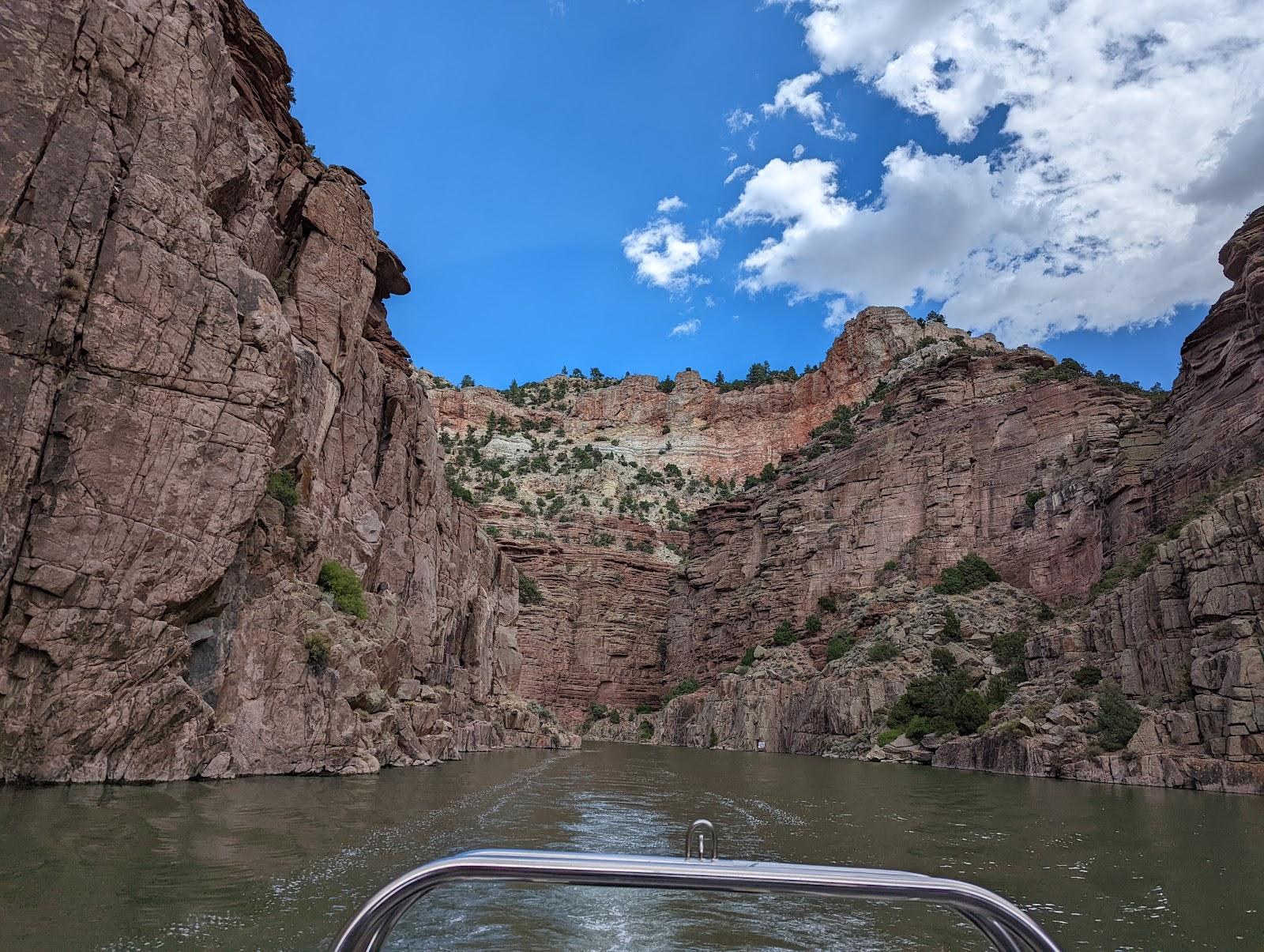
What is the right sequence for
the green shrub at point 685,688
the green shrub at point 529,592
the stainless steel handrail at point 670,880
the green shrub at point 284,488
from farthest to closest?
1. the green shrub at point 529,592
2. the green shrub at point 685,688
3. the green shrub at point 284,488
4. the stainless steel handrail at point 670,880

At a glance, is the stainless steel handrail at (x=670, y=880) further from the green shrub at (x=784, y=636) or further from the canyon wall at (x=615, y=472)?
Answer: the canyon wall at (x=615, y=472)

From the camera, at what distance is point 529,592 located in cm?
7088

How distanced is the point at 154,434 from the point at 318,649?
6.18 metres

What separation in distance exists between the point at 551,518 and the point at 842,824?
6855 cm

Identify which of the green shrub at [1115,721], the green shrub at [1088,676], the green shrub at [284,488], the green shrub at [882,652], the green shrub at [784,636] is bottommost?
the green shrub at [1115,721]

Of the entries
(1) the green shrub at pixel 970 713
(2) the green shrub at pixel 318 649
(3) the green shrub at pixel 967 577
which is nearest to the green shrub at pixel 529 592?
(3) the green shrub at pixel 967 577

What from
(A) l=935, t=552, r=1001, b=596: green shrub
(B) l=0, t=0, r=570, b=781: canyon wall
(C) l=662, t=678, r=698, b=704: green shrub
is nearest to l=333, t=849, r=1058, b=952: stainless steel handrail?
(B) l=0, t=0, r=570, b=781: canyon wall

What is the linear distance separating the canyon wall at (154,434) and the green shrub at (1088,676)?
2453cm

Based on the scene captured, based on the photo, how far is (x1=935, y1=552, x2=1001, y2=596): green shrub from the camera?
49.7 metres

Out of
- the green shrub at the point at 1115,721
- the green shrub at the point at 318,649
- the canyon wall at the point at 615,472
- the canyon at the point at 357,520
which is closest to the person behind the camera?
the canyon at the point at 357,520

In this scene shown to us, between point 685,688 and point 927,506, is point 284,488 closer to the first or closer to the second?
point 927,506

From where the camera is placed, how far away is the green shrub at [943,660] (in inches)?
1681

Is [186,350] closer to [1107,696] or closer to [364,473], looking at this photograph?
[364,473]

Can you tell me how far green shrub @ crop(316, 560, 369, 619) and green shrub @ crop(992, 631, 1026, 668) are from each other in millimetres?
32551
